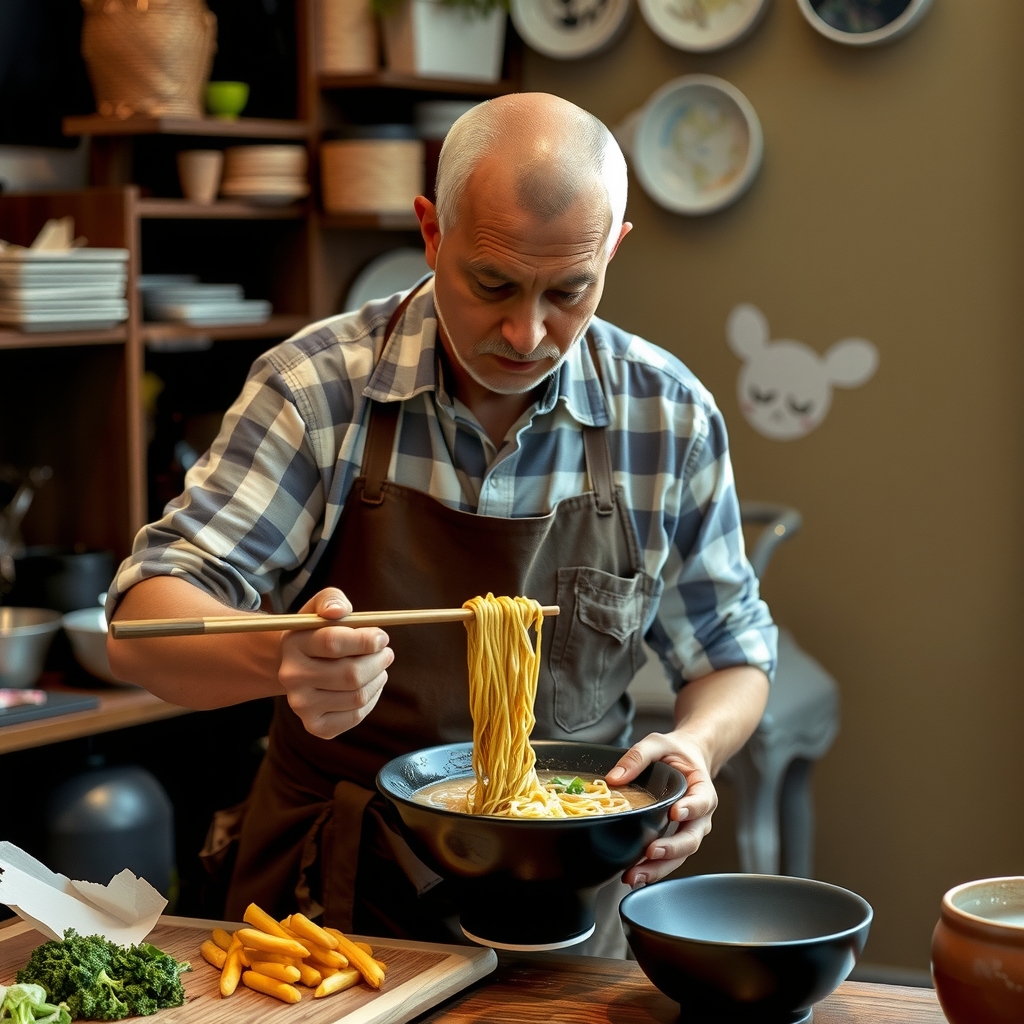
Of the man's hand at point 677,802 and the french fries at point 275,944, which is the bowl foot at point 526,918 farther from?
the french fries at point 275,944

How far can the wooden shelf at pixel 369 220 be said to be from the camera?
3.70m

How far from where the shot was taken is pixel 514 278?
1.71 m

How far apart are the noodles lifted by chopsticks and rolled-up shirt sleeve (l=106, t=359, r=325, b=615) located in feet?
1.04

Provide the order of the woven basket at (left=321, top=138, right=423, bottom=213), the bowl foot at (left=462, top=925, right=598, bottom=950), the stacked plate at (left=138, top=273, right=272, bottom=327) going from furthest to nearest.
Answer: the woven basket at (left=321, top=138, right=423, bottom=213) < the stacked plate at (left=138, top=273, right=272, bottom=327) < the bowl foot at (left=462, top=925, right=598, bottom=950)

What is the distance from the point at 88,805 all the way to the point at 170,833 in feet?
0.67

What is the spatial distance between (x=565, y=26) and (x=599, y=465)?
93.9 inches

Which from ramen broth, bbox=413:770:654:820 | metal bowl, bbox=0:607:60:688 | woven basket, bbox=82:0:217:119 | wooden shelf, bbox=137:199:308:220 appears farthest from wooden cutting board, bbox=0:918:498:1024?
woven basket, bbox=82:0:217:119

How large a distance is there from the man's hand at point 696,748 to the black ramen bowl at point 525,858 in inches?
1.7

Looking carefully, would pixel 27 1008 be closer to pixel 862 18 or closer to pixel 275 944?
pixel 275 944

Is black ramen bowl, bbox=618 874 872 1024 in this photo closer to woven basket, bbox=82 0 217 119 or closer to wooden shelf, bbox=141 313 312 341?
wooden shelf, bbox=141 313 312 341

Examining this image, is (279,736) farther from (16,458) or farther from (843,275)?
(843,275)

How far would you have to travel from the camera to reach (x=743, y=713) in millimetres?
1998

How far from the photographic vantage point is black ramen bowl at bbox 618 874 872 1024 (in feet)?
4.46

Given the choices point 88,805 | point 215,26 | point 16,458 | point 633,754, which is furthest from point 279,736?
point 215,26
